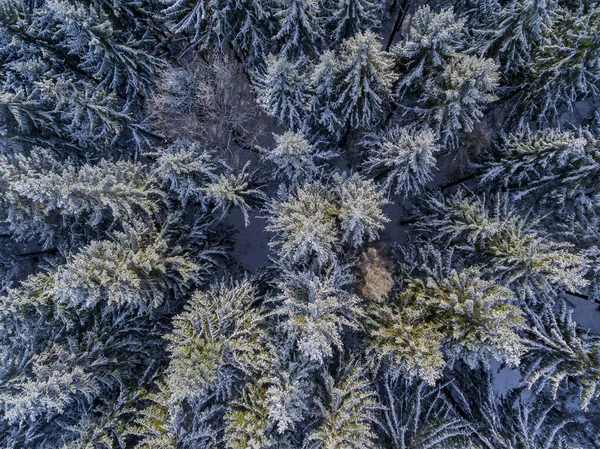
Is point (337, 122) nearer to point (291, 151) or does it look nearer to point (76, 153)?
point (291, 151)

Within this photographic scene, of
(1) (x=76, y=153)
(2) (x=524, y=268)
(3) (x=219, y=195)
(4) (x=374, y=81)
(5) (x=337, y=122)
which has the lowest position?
(1) (x=76, y=153)

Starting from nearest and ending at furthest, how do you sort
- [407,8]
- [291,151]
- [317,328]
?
1. [317,328]
2. [291,151]
3. [407,8]

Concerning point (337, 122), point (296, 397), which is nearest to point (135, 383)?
point (296, 397)

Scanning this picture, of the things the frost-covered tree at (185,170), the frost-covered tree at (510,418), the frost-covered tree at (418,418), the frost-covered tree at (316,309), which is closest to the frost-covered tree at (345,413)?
the frost-covered tree at (418,418)

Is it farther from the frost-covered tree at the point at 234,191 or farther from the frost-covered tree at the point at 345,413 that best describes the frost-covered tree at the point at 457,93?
the frost-covered tree at the point at 345,413

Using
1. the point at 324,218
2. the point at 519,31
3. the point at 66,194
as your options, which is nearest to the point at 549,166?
the point at 519,31

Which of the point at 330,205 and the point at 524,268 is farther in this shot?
the point at 330,205

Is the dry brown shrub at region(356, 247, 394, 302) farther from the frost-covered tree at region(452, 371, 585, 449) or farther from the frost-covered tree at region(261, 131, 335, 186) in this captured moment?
the frost-covered tree at region(452, 371, 585, 449)
